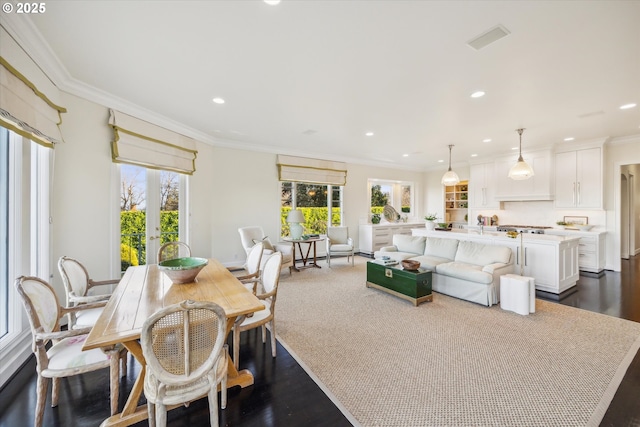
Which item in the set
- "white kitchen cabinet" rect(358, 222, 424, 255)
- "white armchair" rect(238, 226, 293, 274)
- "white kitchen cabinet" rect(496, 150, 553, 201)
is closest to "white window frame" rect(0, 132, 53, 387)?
"white armchair" rect(238, 226, 293, 274)

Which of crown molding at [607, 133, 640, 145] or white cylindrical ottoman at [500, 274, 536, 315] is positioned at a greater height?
crown molding at [607, 133, 640, 145]

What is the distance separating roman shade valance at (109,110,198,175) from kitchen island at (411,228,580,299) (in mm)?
5562

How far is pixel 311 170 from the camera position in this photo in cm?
664

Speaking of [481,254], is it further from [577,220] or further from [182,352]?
[182,352]

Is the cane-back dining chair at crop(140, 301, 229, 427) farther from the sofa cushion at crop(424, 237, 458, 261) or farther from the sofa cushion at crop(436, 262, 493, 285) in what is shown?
the sofa cushion at crop(424, 237, 458, 261)

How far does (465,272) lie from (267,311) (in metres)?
2.87

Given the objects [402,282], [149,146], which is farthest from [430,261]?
[149,146]

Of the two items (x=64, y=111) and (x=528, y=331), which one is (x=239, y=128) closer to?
(x=64, y=111)

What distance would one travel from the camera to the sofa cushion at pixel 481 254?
3.96 m

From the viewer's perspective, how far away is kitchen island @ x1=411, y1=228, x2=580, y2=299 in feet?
13.0

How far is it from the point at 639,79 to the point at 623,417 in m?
3.30

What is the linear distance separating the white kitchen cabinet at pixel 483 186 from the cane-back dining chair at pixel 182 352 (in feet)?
24.9

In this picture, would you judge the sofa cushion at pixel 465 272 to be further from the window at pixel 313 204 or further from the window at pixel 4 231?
the window at pixel 4 231

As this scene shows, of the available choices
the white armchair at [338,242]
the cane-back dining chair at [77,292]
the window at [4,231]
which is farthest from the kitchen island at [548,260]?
the window at [4,231]
